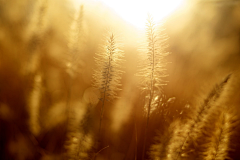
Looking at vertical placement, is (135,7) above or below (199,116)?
above

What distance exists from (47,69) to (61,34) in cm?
25

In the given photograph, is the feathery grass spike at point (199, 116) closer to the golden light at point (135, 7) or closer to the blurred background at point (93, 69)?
the blurred background at point (93, 69)

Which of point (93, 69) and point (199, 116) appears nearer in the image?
point (199, 116)

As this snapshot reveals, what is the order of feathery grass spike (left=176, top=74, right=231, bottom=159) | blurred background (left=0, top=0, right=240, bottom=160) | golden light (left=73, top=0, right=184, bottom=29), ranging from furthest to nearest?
golden light (left=73, top=0, right=184, bottom=29) → blurred background (left=0, top=0, right=240, bottom=160) → feathery grass spike (left=176, top=74, right=231, bottom=159)

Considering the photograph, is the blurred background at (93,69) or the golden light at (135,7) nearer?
the blurred background at (93,69)

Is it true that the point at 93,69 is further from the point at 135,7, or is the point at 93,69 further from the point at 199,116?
the point at 199,116

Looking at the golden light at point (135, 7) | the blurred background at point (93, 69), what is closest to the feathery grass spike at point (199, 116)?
the blurred background at point (93, 69)

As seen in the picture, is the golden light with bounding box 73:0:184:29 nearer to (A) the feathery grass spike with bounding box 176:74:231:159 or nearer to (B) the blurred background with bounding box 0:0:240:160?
(B) the blurred background with bounding box 0:0:240:160

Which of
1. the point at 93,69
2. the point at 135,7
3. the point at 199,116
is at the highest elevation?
the point at 135,7

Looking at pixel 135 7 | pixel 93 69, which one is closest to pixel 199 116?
pixel 93 69

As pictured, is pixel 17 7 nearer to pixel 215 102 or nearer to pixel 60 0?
pixel 60 0

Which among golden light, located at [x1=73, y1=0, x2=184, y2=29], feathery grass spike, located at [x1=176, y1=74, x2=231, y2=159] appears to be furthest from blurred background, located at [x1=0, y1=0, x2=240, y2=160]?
feathery grass spike, located at [x1=176, y1=74, x2=231, y2=159]

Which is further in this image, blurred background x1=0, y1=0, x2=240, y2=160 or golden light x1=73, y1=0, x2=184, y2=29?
golden light x1=73, y1=0, x2=184, y2=29

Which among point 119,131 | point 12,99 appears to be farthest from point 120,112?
point 12,99
